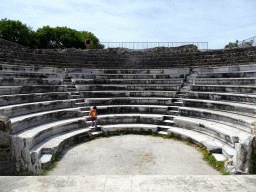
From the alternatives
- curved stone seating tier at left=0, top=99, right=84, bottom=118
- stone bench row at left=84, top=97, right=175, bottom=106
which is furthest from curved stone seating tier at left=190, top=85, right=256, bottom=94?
curved stone seating tier at left=0, top=99, right=84, bottom=118

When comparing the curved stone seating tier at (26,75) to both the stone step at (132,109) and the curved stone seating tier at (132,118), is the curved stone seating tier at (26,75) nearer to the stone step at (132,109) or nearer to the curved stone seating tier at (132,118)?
the stone step at (132,109)

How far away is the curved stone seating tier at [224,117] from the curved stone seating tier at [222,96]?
893mm

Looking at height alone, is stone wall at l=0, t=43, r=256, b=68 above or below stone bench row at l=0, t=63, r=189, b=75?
above

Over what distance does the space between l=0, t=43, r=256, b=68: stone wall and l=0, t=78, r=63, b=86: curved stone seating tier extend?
8.63 feet

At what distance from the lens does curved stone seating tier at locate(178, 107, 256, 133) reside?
5.72 m

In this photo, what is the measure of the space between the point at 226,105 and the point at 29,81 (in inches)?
371

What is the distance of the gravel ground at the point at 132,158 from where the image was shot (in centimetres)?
475

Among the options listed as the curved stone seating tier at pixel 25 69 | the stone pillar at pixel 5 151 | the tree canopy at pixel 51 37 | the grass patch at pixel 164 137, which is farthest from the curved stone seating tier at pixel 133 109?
the tree canopy at pixel 51 37

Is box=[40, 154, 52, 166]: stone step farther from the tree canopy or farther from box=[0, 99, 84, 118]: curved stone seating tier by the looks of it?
the tree canopy

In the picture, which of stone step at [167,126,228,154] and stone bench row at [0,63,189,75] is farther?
stone bench row at [0,63,189,75]

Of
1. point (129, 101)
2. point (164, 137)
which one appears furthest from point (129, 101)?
point (164, 137)

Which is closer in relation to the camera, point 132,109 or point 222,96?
point 222,96

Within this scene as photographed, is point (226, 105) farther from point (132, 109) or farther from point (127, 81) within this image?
point (127, 81)

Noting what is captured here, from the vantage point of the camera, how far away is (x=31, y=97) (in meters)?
7.87
